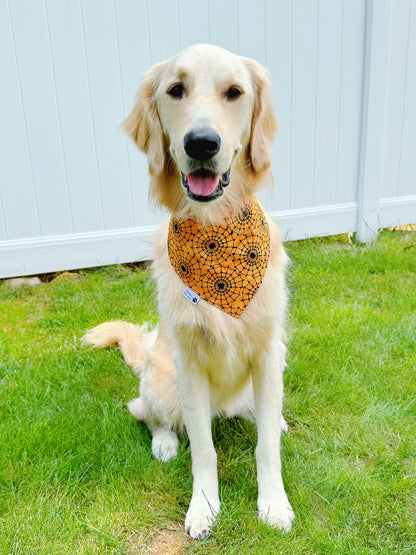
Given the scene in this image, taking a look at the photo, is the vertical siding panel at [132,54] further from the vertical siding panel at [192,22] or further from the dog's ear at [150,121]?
the dog's ear at [150,121]

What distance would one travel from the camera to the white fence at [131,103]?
3.56 m

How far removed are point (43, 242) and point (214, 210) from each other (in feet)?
8.04

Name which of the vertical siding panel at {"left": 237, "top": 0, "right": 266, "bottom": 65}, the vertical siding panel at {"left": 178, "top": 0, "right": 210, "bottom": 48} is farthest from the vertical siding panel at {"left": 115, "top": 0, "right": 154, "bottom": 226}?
the vertical siding panel at {"left": 237, "top": 0, "right": 266, "bottom": 65}

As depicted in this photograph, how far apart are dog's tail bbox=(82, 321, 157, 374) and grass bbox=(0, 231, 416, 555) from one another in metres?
0.07

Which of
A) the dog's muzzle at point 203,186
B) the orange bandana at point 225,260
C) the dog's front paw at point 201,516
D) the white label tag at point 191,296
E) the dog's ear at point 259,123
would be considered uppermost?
the dog's ear at point 259,123

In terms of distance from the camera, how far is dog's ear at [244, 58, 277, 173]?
69.7 inches

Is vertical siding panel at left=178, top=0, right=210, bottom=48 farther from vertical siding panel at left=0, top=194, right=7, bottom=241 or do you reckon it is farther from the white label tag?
the white label tag

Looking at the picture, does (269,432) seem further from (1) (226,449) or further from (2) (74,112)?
(2) (74,112)

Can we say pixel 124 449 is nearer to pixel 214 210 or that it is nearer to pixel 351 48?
pixel 214 210

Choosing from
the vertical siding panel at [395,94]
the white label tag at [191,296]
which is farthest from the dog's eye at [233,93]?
the vertical siding panel at [395,94]

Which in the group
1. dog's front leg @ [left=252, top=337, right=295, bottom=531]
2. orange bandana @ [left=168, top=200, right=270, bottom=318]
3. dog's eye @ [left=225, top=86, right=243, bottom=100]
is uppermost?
dog's eye @ [left=225, top=86, right=243, bottom=100]

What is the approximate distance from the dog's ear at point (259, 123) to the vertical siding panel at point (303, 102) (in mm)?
2550

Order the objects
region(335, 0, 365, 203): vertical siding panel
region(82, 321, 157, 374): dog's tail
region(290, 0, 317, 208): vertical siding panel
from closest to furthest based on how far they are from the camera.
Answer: region(82, 321, 157, 374): dog's tail → region(290, 0, 317, 208): vertical siding panel → region(335, 0, 365, 203): vertical siding panel

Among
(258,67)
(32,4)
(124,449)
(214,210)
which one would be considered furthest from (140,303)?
(32,4)
